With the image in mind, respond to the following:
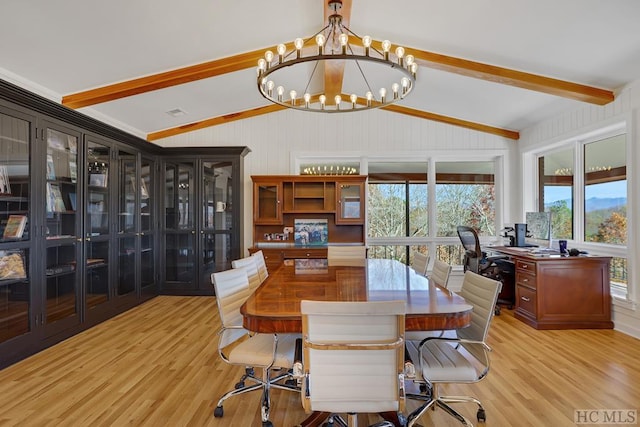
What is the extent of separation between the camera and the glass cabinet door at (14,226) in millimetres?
2902

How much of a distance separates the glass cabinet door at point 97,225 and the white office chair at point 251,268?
2075mm

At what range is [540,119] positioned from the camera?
16.3 ft

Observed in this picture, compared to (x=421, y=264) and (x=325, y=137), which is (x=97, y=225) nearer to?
(x=325, y=137)

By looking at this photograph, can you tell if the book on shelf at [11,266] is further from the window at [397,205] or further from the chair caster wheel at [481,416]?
the window at [397,205]

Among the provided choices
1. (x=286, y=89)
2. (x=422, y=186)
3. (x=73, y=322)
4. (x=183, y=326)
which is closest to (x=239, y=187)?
(x=286, y=89)

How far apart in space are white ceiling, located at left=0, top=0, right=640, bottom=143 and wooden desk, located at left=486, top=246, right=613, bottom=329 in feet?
6.34

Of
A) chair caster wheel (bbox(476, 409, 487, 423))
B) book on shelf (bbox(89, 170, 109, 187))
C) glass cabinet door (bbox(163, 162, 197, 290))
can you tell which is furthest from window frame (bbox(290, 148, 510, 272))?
chair caster wheel (bbox(476, 409, 487, 423))

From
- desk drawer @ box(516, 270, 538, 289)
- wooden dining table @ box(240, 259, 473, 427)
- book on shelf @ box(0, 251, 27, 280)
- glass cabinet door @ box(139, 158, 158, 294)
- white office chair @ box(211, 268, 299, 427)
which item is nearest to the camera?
wooden dining table @ box(240, 259, 473, 427)

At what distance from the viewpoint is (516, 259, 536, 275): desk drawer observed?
3916 millimetres

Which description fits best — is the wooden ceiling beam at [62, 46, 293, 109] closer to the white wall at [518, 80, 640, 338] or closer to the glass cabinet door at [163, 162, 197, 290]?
the glass cabinet door at [163, 162, 197, 290]

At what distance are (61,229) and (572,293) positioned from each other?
5.45 m

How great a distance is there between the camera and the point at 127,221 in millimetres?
4695

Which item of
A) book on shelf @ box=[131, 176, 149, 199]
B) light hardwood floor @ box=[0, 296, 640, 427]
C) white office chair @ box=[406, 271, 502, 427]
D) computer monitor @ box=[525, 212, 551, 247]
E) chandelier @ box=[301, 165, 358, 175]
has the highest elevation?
chandelier @ box=[301, 165, 358, 175]

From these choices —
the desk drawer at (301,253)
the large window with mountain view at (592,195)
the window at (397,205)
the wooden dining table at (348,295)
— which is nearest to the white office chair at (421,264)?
the wooden dining table at (348,295)
